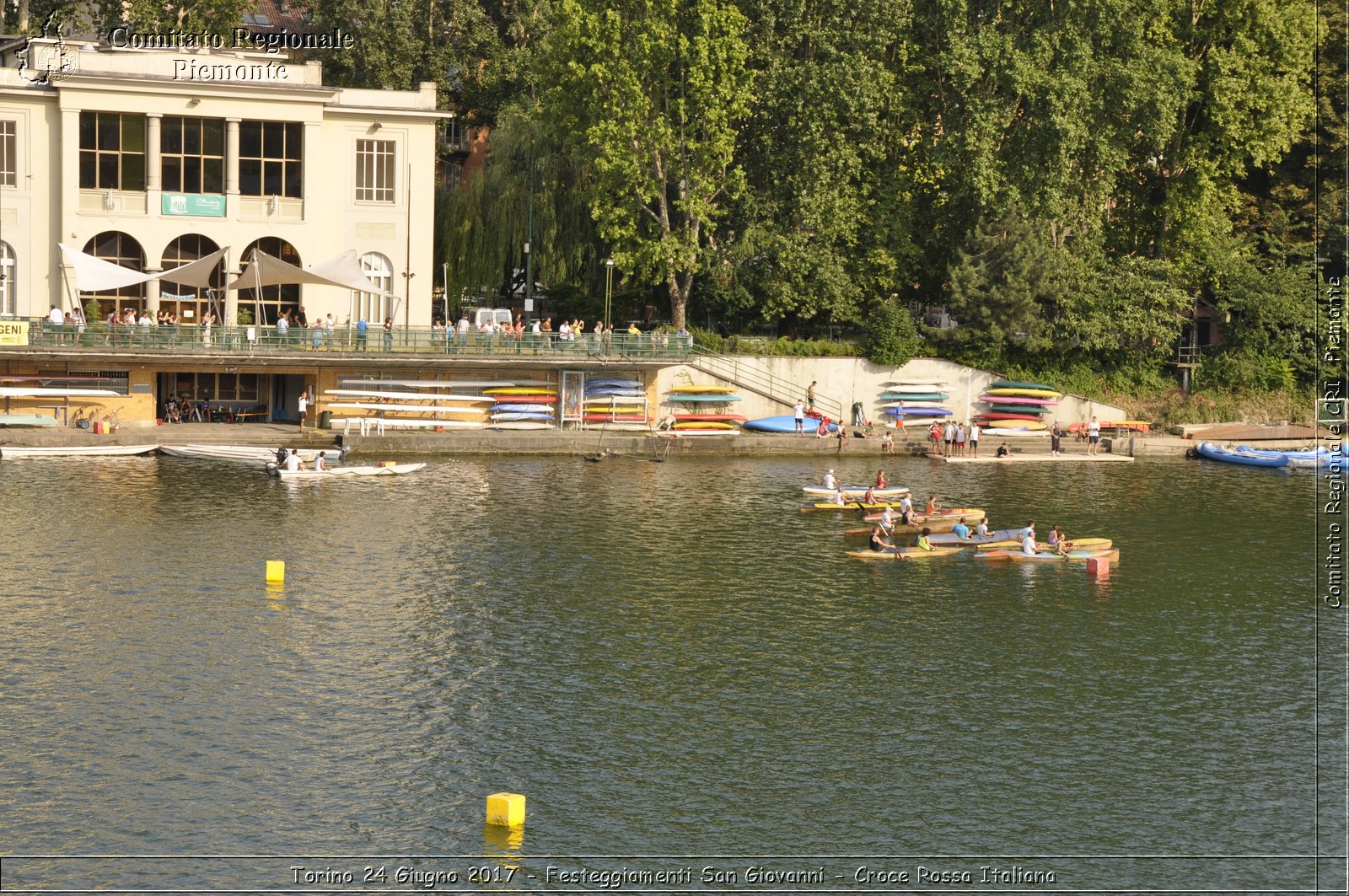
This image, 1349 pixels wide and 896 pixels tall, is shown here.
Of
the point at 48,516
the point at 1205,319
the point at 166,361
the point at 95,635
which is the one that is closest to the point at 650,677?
the point at 95,635

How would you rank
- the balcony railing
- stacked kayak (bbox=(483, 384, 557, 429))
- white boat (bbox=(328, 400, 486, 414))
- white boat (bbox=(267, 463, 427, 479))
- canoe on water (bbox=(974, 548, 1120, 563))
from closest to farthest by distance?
canoe on water (bbox=(974, 548, 1120, 563))
white boat (bbox=(267, 463, 427, 479))
the balcony railing
white boat (bbox=(328, 400, 486, 414))
stacked kayak (bbox=(483, 384, 557, 429))

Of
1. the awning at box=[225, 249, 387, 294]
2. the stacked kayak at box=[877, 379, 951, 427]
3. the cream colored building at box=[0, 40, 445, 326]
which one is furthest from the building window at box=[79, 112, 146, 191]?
the stacked kayak at box=[877, 379, 951, 427]

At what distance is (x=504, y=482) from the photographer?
53750 millimetres

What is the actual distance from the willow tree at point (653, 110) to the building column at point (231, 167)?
14.0 meters

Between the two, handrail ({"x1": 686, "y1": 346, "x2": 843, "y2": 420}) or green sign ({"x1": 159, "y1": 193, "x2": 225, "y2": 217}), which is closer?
green sign ({"x1": 159, "y1": 193, "x2": 225, "y2": 217})

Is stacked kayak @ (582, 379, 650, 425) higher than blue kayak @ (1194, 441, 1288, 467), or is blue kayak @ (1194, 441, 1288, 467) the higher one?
stacked kayak @ (582, 379, 650, 425)

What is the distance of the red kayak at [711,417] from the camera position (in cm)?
6525

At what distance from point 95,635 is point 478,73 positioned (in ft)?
210

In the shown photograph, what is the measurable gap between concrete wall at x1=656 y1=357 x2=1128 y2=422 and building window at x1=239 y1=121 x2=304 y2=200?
18.4 metres

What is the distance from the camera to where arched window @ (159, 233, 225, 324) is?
213ft

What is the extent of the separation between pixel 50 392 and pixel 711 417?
26820 millimetres

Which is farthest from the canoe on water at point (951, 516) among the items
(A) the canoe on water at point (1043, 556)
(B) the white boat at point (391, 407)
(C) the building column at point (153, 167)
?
(C) the building column at point (153, 167)

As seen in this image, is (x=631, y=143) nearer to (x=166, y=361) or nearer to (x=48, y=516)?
(x=166, y=361)

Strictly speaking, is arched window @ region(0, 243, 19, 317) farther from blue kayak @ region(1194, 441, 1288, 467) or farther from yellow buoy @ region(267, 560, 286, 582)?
blue kayak @ region(1194, 441, 1288, 467)
